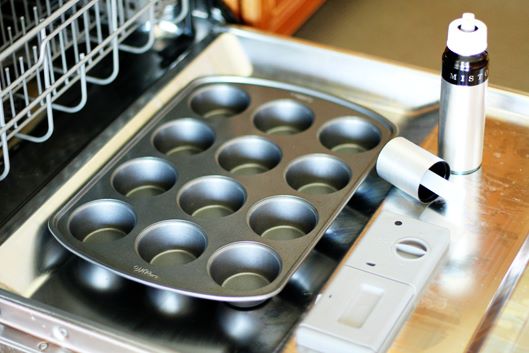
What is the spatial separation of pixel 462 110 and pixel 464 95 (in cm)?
2

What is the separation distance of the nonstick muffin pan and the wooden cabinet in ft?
0.41

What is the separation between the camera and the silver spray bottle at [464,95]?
4.00 feet

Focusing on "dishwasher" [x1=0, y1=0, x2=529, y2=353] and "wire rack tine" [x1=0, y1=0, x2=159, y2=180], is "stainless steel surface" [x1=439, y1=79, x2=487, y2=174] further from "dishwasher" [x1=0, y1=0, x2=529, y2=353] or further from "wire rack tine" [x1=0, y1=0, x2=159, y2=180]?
"wire rack tine" [x1=0, y1=0, x2=159, y2=180]

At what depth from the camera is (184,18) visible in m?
1.58

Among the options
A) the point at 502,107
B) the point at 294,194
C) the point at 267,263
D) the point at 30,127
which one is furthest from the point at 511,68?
the point at 30,127

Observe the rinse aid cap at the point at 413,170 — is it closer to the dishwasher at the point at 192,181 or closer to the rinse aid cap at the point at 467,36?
the dishwasher at the point at 192,181

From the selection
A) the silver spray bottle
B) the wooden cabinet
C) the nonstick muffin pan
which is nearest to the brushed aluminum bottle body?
the silver spray bottle

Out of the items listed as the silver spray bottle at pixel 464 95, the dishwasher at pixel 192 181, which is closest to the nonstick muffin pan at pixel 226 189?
the dishwasher at pixel 192 181

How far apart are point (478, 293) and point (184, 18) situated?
2.30 ft

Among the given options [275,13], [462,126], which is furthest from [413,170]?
[275,13]

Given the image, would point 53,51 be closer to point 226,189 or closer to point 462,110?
point 226,189

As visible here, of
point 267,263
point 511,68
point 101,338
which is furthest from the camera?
point 511,68

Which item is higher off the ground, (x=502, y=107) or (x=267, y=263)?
(x=502, y=107)

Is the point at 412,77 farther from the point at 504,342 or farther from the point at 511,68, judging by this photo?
the point at 504,342
